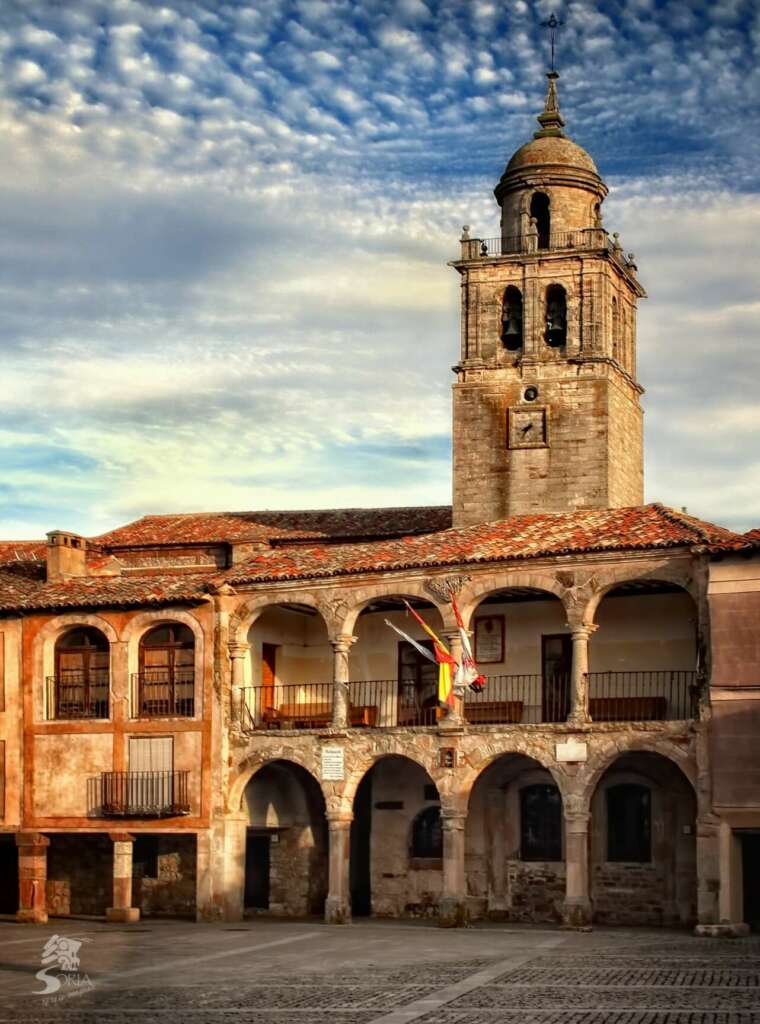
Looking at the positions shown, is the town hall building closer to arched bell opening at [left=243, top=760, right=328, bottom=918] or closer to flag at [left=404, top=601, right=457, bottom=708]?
arched bell opening at [left=243, top=760, right=328, bottom=918]

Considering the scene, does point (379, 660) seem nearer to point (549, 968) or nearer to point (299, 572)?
point (299, 572)

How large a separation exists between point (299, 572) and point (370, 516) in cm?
824

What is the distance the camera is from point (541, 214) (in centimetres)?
5150

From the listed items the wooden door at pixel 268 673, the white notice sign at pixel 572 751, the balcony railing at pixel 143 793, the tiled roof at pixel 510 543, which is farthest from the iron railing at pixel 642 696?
the balcony railing at pixel 143 793

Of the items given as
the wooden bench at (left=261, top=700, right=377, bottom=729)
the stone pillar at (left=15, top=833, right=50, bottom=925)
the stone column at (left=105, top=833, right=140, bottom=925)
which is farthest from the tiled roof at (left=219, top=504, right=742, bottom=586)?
the stone pillar at (left=15, top=833, right=50, bottom=925)

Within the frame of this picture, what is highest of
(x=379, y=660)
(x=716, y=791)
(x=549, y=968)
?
(x=379, y=660)

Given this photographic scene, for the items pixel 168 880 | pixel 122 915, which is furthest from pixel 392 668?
pixel 122 915

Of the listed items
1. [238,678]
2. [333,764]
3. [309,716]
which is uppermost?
[238,678]

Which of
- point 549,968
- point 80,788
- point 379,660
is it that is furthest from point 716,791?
point 80,788

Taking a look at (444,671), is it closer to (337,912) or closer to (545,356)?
(337,912)

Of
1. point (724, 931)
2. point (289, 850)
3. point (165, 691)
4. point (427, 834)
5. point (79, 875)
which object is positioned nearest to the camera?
point (724, 931)

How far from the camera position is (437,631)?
44.8 m

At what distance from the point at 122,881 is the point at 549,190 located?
2078 cm

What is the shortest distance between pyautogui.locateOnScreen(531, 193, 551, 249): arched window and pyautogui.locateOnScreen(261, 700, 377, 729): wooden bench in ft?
45.8
